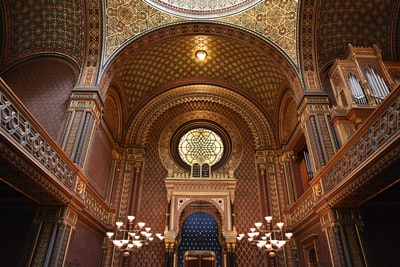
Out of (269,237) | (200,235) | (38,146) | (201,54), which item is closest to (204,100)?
(201,54)

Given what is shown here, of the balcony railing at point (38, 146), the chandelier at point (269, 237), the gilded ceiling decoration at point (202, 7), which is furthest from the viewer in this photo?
the gilded ceiling decoration at point (202, 7)

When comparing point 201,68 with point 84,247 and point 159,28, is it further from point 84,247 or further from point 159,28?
point 84,247

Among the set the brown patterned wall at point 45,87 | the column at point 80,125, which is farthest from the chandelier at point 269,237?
the brown patterned wall at point 45,87

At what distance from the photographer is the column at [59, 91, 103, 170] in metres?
9.37

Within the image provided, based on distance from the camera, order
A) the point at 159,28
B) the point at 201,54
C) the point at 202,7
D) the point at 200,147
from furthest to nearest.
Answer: the point at 200,147, the point at 201,54, the point at 202,7, the point at 159,28

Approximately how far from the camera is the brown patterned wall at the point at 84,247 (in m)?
8.57

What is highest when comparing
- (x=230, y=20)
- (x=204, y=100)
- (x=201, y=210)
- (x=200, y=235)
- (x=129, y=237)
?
(x=230, y=20)

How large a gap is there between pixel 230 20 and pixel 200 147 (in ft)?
22.0

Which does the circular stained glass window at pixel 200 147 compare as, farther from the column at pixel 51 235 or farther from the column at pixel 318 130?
the column at pixel 51 235

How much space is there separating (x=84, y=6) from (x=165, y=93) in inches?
234

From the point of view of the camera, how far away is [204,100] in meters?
15.9

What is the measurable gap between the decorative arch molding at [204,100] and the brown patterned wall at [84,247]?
5.29 meters

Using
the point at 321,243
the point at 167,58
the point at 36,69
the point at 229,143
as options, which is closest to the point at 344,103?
the point at 321,243

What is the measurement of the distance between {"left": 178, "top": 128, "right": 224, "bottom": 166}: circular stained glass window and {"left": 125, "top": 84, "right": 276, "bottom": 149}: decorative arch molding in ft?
5.85
